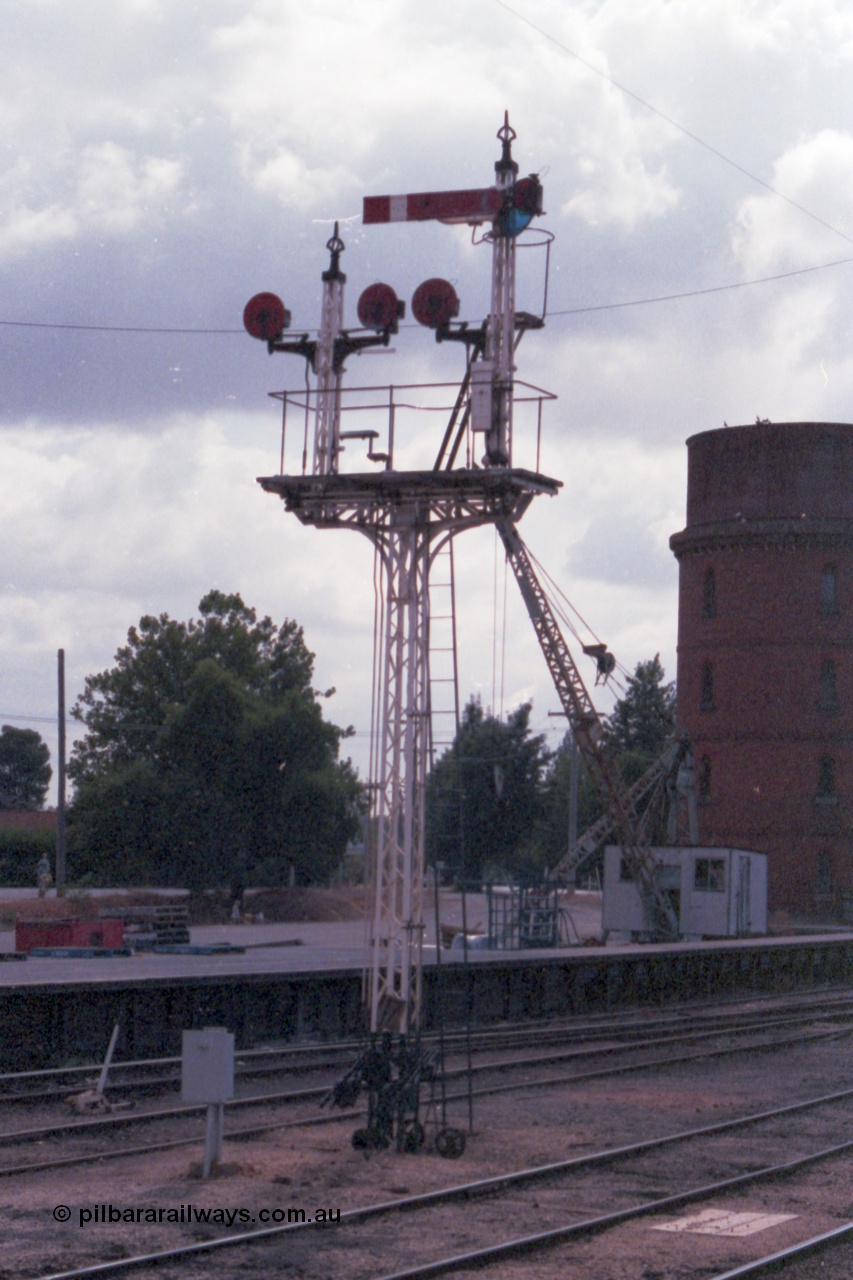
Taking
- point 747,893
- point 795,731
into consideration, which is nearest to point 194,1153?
point 747,893

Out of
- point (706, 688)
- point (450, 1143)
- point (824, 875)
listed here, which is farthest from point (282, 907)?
point (450, 1143)

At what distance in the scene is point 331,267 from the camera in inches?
587

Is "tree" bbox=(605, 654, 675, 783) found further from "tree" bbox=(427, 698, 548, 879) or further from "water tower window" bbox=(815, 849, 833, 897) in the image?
"water tower window" bbox=(815, 849, 833, 897)

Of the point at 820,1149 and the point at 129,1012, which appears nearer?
the point at 820,1149

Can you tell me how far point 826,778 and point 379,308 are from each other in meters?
48.9

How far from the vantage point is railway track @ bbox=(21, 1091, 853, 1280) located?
9680 millimetres

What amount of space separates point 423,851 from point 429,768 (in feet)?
2.56

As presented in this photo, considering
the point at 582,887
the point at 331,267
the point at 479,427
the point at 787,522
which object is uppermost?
the point at 787,522

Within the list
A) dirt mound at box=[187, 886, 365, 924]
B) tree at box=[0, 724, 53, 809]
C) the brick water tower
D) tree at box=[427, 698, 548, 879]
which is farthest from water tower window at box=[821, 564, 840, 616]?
tree at box=[0, 724, 53, 809]

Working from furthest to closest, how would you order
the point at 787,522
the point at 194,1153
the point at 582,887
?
the point at 582,887
the point at 787,522
the point at 194,1153

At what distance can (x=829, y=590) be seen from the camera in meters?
60.6

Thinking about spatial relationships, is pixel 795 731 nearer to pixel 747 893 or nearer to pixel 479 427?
pixel 747 893

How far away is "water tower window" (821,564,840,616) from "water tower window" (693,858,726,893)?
1522 cm

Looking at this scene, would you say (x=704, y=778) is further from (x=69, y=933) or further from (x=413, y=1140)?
(x=413, y=1140)
